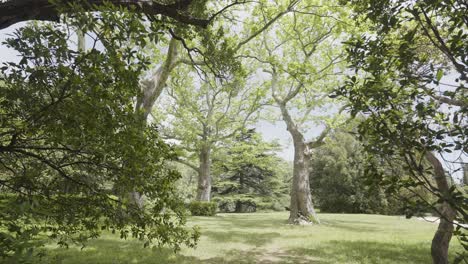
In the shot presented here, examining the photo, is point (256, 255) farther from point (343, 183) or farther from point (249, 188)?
point (249, 188)

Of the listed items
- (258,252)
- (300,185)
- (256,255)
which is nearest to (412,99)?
(256,255)

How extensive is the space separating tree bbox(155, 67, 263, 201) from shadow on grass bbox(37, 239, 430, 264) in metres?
15.1

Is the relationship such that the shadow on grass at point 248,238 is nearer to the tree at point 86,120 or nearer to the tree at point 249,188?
the tree at point 86,120

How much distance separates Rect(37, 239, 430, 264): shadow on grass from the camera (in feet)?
26.2

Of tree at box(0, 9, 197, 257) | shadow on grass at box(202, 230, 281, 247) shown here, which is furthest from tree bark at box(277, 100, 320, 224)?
tree at box(0, 9, 197, 257)

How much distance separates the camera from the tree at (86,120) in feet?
8.39

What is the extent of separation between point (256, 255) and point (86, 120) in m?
7.76

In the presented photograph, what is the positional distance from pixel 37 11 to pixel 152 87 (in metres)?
10.1

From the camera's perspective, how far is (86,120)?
9.09 ft

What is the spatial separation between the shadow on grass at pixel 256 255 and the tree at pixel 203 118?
15146 mm

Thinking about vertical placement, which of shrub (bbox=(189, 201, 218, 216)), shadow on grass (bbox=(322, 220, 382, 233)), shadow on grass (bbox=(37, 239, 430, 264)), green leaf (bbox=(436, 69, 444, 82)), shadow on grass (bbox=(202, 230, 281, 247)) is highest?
green leaf (bbox=(436, 69, 444, 82))

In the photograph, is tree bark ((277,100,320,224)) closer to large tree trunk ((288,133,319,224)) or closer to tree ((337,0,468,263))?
large tree trunk ((288,133,319,224))

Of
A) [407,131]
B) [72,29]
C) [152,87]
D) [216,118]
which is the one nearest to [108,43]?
[72,29]

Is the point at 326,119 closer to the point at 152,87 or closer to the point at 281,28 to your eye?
the point at 281,28
